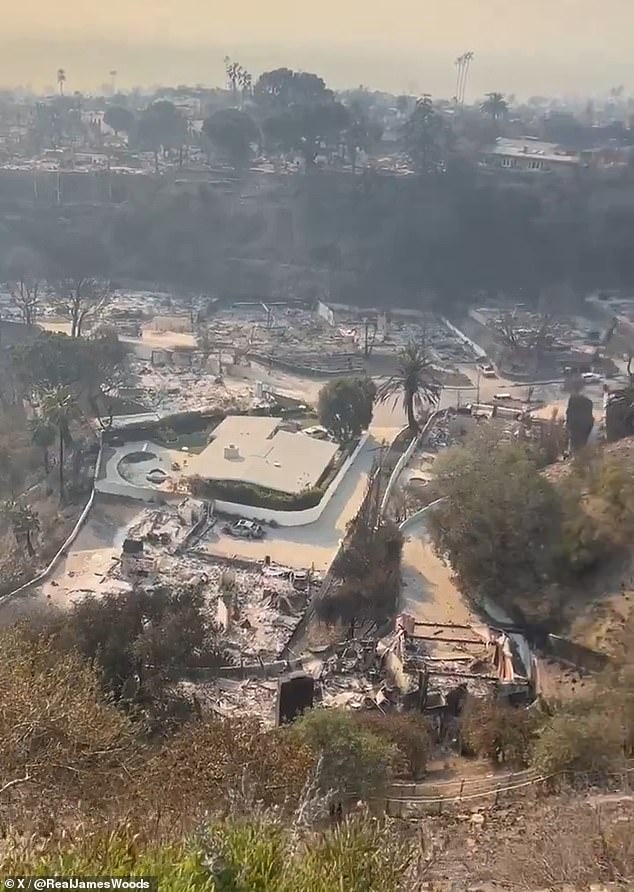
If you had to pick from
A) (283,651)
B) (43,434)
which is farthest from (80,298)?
(283,651)

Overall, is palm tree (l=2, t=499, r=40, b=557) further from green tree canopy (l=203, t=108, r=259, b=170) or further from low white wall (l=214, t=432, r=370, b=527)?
green tree canopy (l=203, t=108, r=259, b=170)

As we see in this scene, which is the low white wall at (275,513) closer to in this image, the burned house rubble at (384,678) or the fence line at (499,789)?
the burned house rubble at (384,678)

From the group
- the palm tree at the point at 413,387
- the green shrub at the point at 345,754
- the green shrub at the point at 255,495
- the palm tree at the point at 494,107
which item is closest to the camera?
the green shrub at the point at 345,754

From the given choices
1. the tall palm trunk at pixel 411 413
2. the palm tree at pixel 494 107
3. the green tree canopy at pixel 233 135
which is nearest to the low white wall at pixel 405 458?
the tall palm trunk at pixel 411 413

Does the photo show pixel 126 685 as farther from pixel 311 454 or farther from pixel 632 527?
pixel 311 454

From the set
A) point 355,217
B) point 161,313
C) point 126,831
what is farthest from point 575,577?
point 355,217
